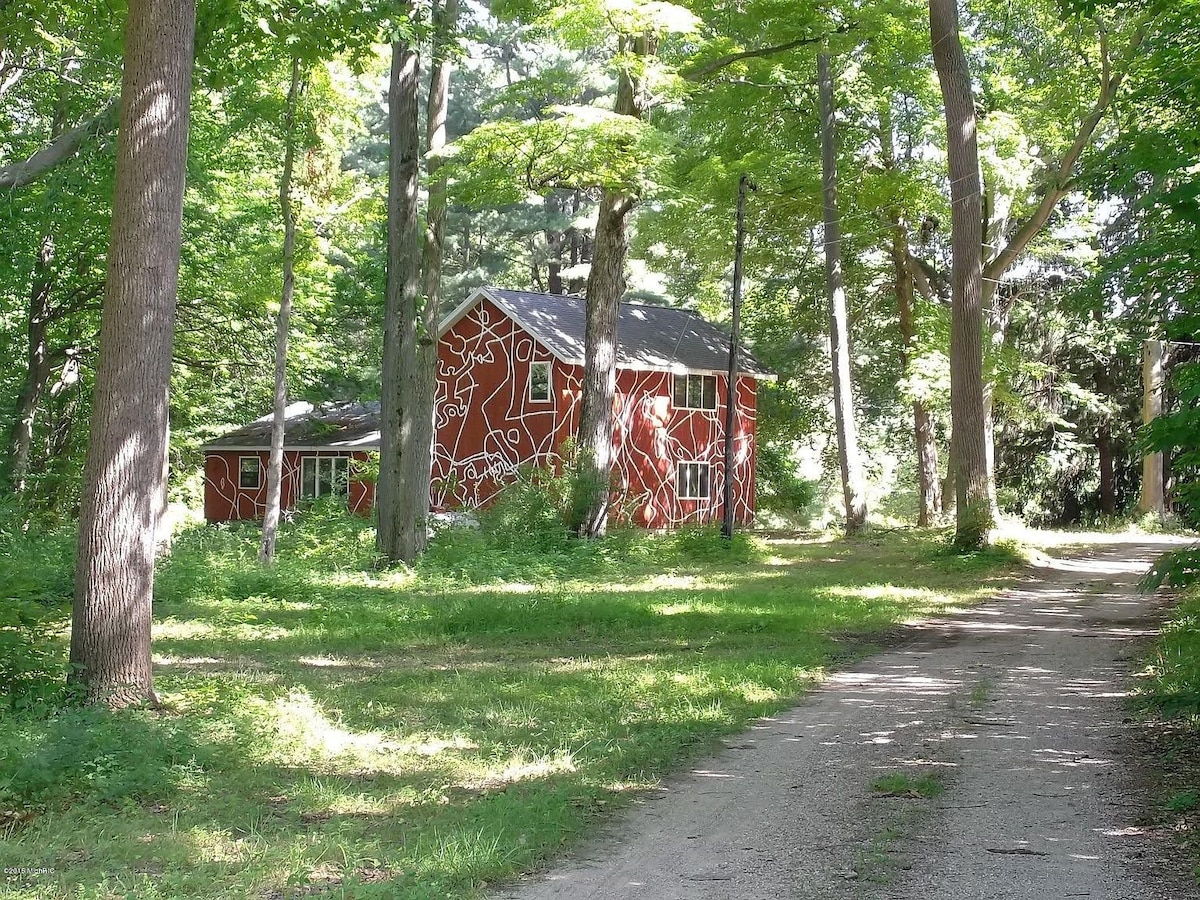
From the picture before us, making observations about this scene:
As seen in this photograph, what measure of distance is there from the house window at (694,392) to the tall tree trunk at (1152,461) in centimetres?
1189

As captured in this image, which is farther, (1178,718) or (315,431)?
(315,431)

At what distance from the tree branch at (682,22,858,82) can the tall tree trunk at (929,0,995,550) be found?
2.56 meters

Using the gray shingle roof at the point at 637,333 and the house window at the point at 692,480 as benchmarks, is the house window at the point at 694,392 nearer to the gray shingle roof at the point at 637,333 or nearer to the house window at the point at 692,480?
the gray shingle roof at the point at 637,333

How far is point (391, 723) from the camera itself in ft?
28.0

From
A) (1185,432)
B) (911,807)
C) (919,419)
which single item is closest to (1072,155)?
(919,419)

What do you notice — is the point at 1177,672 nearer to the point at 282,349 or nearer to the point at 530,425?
the point at 282,349

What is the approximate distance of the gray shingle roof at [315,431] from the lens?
3844 cm

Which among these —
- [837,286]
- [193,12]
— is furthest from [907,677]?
[837,286]

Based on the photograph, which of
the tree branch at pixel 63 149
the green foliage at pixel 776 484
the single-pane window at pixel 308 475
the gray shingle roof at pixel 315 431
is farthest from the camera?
the green foliage at pixel 776 484

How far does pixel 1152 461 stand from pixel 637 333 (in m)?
15.4

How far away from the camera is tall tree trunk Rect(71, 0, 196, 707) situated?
8039 millimetres

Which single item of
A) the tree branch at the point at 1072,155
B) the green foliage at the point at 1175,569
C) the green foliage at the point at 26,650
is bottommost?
the green foliage at the point at 26,650

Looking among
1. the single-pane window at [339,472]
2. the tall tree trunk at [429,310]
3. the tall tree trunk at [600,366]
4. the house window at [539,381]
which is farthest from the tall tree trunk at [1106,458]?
the tall tree trunk at [429,310]

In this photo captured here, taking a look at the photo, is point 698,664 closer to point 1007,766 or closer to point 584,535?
point 1007,766
